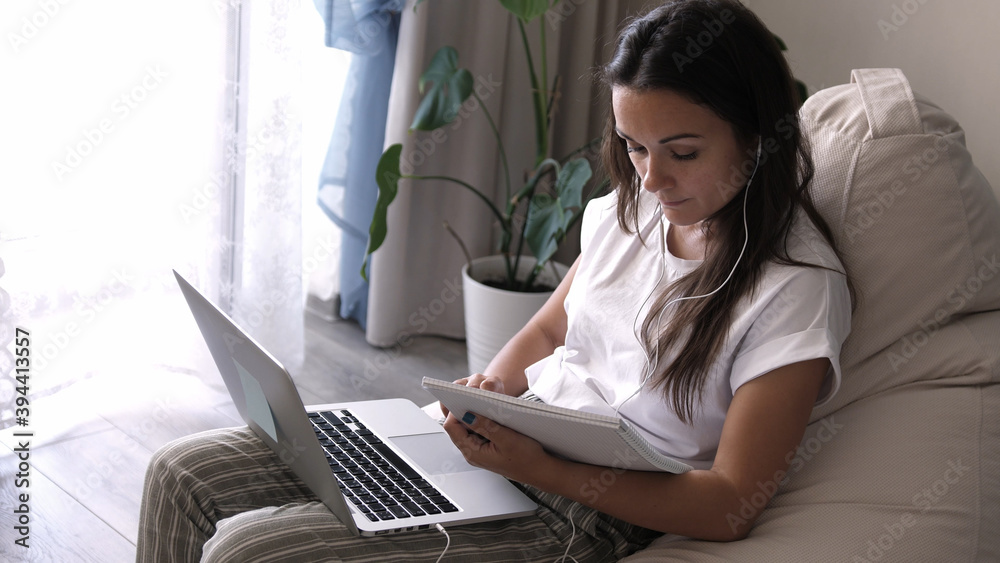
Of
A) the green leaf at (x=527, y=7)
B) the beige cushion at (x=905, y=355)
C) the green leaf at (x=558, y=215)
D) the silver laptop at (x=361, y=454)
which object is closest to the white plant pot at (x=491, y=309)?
the green leaf at (x=558, y=215)

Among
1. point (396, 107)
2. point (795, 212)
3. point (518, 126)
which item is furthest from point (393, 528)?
point (518, 126)

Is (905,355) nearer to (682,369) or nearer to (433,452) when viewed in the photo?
(682,369)

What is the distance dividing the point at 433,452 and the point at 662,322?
34cm

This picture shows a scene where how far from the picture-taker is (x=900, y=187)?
113 cm

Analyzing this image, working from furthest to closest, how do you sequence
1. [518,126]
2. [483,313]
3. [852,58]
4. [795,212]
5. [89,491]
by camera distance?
[518,126] < [483,313] < [852,58] < [89,491] < [795,212]

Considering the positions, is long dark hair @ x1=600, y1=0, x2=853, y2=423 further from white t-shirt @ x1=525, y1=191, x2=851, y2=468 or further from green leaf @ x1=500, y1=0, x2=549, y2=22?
green leaf @ x1=500, y1=0, x2=549, y2=22

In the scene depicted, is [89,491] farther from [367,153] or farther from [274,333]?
[367,153]

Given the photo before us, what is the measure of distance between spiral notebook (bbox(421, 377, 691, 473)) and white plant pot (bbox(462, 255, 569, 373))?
1.25 meters

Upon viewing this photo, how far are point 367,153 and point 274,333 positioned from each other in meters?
0.56

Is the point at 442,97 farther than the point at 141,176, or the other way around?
the point at 442,97

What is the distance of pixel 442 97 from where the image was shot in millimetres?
2158

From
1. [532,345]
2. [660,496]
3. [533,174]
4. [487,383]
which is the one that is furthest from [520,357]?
[533,174]

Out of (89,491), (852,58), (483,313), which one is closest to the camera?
(89,491)

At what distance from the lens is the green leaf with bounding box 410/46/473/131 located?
7.02 ft
